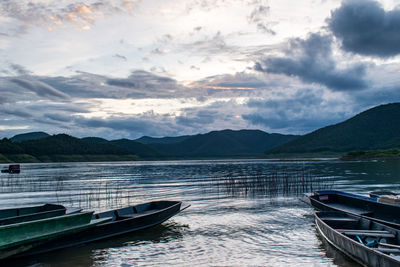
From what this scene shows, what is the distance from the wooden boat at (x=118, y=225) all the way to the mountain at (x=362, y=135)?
16267 cm

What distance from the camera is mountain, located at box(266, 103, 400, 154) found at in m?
166

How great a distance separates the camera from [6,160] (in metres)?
161

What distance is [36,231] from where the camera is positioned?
12188mm

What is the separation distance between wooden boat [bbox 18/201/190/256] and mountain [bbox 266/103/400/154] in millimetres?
162670

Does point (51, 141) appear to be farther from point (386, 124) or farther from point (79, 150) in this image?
point (386, 124)

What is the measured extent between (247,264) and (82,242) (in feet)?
22.8

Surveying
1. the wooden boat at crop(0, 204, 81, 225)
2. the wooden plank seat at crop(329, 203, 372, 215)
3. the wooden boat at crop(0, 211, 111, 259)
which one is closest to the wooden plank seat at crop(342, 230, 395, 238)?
the wooden plank seat at crop(329, 203, 372, 215)

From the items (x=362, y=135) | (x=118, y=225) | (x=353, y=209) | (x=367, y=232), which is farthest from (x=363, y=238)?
(x=362, y=135)

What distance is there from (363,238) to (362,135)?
183 meters

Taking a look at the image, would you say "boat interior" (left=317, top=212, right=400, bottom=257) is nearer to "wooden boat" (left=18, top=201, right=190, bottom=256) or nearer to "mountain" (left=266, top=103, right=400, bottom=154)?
"wooden boat" (left=18, top=201, right=190, bottom=256)

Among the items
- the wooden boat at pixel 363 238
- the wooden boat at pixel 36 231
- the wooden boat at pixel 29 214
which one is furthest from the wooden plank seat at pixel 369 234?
the wooden boat at pixel 29 214

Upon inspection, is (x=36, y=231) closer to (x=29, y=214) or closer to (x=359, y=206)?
(x=29, y=214)

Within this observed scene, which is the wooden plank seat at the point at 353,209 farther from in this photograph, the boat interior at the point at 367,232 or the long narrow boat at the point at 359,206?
the boat interior at the point at 367,232

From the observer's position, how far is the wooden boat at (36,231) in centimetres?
1113
